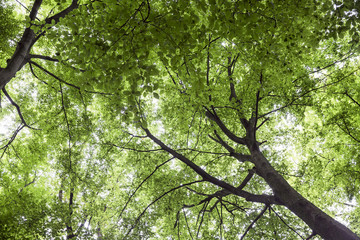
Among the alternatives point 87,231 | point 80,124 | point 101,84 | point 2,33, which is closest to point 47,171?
point 87,231

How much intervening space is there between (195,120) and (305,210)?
2.92 m

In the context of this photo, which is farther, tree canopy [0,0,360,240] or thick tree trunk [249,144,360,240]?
thick tree trunk [249,144,360,240]

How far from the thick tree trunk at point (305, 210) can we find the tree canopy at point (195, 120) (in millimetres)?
19

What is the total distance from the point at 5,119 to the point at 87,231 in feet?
19.0

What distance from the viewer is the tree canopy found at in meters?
2.31

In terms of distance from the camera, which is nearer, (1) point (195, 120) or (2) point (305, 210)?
(2) point (305, 210)

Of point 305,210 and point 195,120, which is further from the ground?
point 195,120

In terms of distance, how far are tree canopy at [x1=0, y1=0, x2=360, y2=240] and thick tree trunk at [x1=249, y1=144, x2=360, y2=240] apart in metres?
0.02

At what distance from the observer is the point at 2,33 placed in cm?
543

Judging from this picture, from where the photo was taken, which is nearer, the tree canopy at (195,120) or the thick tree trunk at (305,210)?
the tree canopy at (195,120)

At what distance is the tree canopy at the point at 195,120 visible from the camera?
7.58 ft

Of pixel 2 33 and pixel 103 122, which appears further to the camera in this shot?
pixel 103 122

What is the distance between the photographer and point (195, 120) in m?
5.53

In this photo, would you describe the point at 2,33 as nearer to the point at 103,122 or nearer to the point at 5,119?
the point at 103,122
